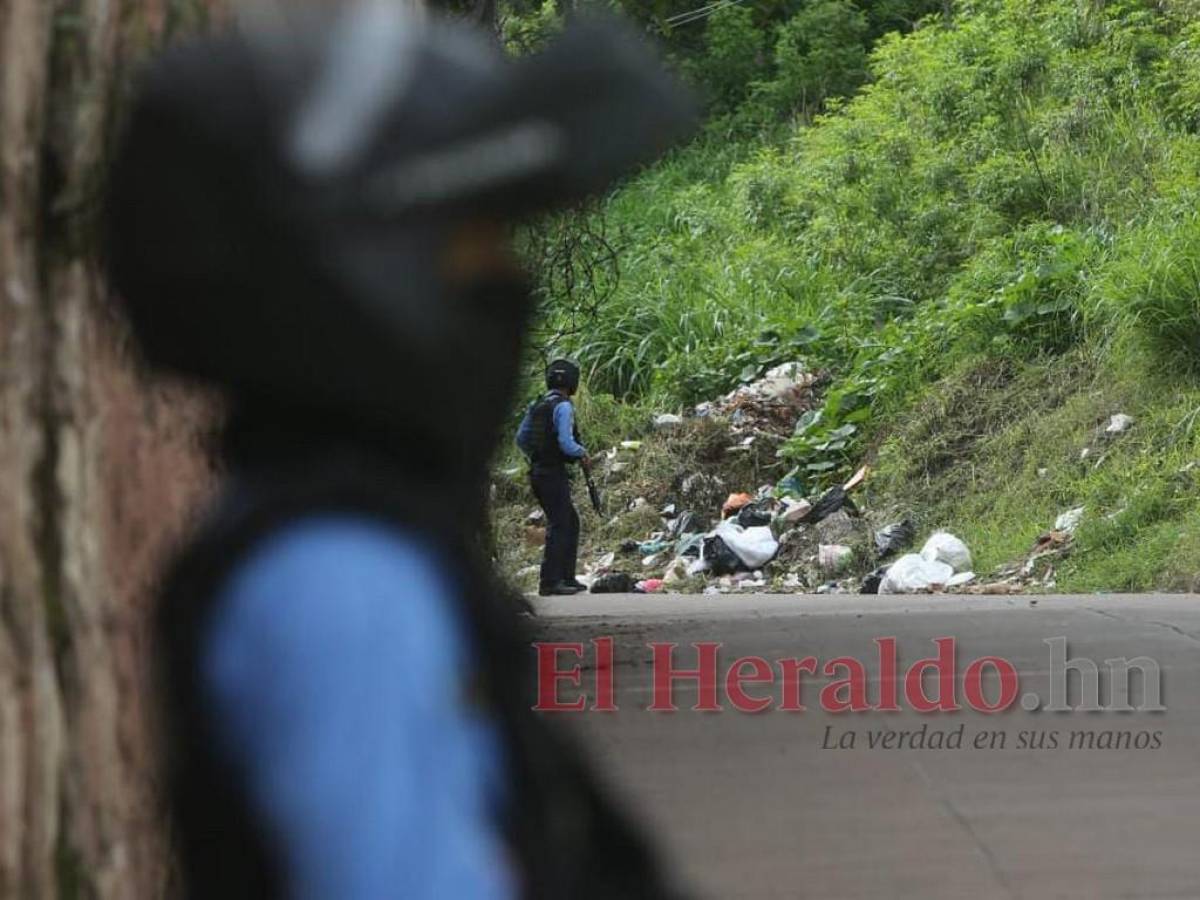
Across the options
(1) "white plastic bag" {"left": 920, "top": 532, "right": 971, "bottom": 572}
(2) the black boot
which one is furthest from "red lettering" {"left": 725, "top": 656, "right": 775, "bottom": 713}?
(1) "white plastic bag" {"left": 920, "top": 532, "right": 971, "bottom": 572}

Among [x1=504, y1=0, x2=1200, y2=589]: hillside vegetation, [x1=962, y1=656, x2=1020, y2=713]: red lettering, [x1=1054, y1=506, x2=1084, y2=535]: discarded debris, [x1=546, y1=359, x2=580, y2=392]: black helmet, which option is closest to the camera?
[x1=962, y1=656, x2=1020, y2=713]: red lettering

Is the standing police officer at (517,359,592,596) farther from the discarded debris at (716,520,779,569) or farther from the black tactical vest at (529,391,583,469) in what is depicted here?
the discarded debris at (716,520,779,569)

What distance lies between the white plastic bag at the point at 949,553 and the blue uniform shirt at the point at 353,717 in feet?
41.8

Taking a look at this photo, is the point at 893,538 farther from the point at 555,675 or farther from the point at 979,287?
the point at 555,675

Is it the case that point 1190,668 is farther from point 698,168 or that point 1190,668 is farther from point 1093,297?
point 698,168

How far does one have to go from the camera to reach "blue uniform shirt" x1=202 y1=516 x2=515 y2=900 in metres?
1.24

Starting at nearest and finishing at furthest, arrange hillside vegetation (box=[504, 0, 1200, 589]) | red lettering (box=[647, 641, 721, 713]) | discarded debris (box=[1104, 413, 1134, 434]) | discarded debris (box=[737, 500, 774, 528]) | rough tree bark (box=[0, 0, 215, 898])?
rough tree bark (box=[0, 0, 215, 898]) < red lettering (box=[647, 641, 721, 713]) < hillside vegetation (box=[504, 0, 1200, 589]) < discarded debris (box=[1104, 413, 1134, 434]) < discarded debris (box=[737, 500, 774, 528])

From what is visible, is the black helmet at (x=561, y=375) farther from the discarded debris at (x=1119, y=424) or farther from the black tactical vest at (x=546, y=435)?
the discarded debris at (x=1119, y=424)

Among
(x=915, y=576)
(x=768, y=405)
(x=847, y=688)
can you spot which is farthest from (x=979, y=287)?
(x=847, y=688)

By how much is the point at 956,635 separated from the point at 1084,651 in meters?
0.72

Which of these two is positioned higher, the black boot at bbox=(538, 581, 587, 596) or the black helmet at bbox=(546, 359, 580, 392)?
the black helmet at bbox=(546, 359, 580, 392)

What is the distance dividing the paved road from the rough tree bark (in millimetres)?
2632

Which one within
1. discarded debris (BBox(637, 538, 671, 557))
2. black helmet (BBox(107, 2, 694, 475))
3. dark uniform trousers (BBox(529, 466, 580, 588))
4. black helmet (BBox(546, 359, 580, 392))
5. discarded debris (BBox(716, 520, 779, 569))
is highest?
black helmet (BBox(107, 2, 694, 475))

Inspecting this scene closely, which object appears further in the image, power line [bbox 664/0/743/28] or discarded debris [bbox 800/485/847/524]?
power line [bbox 664/0/743/28]
